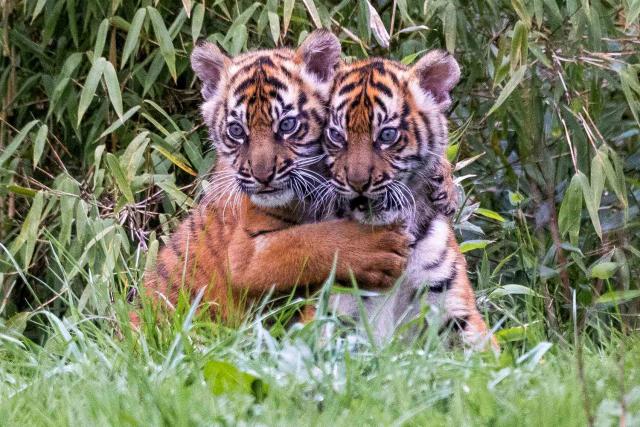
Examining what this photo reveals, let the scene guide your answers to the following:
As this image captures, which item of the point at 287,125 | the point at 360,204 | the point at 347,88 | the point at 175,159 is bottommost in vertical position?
the point at 175,159

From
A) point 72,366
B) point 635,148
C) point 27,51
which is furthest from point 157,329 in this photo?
point 635,148

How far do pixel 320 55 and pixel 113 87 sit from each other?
1.10 m

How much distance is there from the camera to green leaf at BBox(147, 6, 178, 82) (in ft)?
14.4

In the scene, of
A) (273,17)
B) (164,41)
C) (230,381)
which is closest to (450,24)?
(273,17)

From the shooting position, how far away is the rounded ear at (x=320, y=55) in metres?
3.62

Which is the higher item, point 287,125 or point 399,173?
point 287,125

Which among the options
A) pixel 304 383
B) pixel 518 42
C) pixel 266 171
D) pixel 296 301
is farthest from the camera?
pixel 518 42

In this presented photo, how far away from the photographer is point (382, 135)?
3.40 m

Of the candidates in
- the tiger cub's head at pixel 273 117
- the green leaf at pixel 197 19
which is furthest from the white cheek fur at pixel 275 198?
the green leaf at pixel 197 19

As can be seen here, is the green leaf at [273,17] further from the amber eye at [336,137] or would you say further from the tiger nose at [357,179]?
the tiger nose at [357,179]

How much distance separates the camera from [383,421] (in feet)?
6.64

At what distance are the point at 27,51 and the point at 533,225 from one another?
8.52ft

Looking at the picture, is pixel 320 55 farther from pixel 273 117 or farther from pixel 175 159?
pixel 175 159

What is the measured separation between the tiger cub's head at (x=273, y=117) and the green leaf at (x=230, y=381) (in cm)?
105
